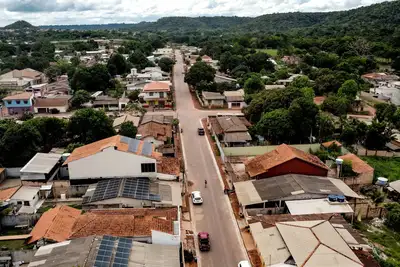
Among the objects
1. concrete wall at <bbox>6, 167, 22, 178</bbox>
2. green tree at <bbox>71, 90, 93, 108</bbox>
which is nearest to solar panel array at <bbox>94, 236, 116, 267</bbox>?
concrete wall at <bbox>6, 167, 22, 178</bbox>

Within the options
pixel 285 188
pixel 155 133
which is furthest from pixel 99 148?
pixel 285 188

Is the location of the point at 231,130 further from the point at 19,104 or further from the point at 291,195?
the point at 19,104

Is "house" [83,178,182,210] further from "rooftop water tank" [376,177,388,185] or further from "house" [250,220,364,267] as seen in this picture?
"rooftop water tank" [376,177,388,185]

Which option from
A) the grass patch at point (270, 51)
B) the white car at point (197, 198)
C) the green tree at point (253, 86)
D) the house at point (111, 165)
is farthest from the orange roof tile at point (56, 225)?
the grass patch at point (270, 51)

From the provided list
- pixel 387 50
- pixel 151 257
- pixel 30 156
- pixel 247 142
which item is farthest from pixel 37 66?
pixel 387 50

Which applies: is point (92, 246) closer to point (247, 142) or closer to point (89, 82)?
point (247, 142)

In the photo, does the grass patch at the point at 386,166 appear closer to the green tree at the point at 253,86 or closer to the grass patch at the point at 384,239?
the grass patch at the point at 384,239
